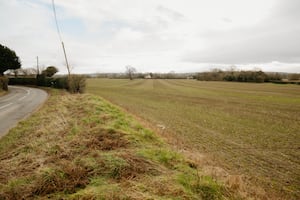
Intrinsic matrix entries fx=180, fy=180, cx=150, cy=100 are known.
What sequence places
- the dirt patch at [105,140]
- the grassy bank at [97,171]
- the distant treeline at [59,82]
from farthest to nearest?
the distant treeline at [59,82]
the dirt patch at [105,140]
the grassy bank at [97,171]

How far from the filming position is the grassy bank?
3049 mm

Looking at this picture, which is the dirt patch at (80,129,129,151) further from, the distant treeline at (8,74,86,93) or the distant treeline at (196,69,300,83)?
the distant treeline at (196,69,300,83)

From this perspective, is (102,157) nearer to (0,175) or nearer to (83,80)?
(0,175)

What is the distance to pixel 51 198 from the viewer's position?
2951 mm

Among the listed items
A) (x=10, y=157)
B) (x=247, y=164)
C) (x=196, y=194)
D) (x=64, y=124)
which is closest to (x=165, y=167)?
(x=196, y=194)

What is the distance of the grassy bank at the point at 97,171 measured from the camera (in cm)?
305

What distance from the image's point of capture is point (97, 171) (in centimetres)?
366

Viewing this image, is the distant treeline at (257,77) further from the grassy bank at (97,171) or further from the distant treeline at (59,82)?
the grassy bank at (97,171)

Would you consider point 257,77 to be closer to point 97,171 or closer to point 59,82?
point 59,82

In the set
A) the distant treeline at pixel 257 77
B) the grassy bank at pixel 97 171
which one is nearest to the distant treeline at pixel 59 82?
the grassy bank at pixel 97 171

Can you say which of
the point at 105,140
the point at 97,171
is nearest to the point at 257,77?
the point at 105,140

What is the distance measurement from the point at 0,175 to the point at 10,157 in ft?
3.60

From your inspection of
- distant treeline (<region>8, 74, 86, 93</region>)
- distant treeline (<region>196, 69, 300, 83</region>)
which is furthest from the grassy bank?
distant treeline (<region>196, 69, 300, 83</region>)

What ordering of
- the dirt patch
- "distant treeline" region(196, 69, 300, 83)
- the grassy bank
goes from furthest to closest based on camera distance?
"distant treeline" region(196, 69, 300, 83) < the dirt patch < the grassy bank
